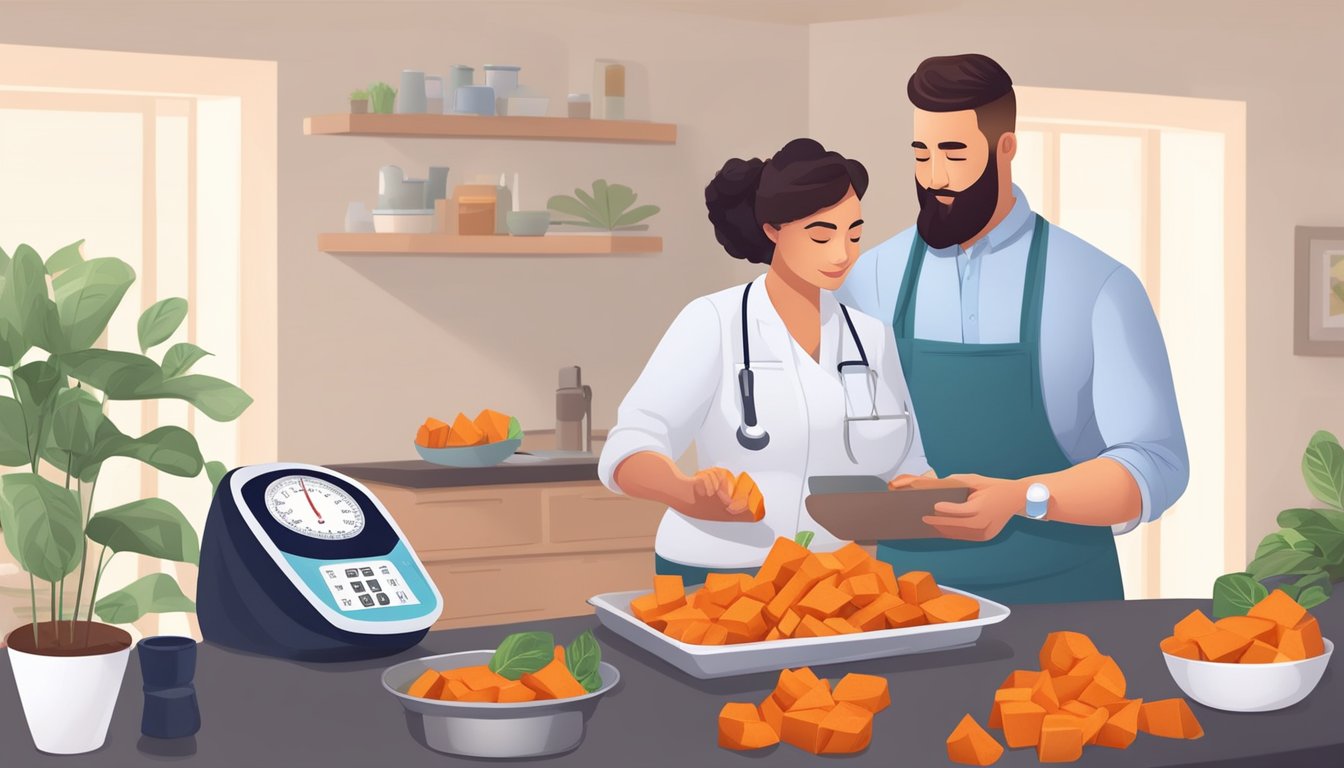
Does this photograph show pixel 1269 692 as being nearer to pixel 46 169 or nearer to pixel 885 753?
pixel 885 753

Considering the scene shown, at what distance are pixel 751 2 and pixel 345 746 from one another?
404 centimetres

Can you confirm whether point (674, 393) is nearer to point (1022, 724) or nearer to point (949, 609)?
point (949, 609)

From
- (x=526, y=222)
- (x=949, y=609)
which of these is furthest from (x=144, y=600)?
(x=526, y=222)

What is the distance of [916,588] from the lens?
5.76ft

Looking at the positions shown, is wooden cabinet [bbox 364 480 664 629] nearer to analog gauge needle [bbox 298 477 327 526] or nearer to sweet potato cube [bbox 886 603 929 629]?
analog gauge needle [bbox 298 477 327 526]

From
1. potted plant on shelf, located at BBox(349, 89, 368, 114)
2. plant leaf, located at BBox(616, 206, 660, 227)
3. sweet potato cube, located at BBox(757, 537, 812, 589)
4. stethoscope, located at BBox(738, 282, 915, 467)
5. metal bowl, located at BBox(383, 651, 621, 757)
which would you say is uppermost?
potted plant on shelf, located at BBox(349, 89, 368, 114)

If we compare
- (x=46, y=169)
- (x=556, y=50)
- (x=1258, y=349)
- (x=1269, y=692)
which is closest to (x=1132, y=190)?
(x=1258, y=349)

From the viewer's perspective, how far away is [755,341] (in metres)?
2.50

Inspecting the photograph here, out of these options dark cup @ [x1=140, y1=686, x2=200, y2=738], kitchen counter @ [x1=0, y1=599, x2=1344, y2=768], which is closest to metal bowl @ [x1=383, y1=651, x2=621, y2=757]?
kitchen counter @ [x1=0, y1=599, x2=1344, y2=768]

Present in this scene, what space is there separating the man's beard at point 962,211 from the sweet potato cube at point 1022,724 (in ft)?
4.20

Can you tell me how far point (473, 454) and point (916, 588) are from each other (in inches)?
107

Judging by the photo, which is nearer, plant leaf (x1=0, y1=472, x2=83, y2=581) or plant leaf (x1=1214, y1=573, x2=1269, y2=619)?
plant leaf (x1=0, y1=472, x2=83, y2=581)

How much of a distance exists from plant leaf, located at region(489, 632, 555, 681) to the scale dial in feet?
1.44

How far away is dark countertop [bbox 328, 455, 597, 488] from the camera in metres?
4.20
